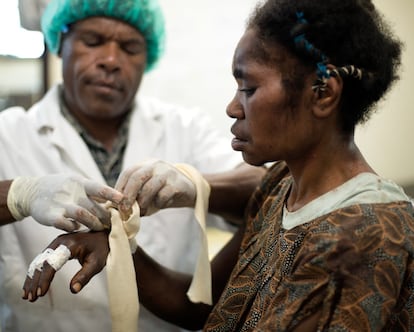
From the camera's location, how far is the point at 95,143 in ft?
4.95

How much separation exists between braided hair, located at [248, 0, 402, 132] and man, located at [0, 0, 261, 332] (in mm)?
504

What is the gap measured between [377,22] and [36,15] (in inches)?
46.2

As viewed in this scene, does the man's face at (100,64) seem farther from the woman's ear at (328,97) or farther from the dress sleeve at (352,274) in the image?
the dress sleeve at (352,274)

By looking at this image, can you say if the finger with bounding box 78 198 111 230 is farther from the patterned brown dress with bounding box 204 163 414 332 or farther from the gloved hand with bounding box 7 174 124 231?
the patterned brown dress with bounding box 204 163 414 332

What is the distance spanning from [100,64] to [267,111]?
691mm

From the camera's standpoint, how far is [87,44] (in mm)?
1471

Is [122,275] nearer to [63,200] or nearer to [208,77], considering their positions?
[63,200]

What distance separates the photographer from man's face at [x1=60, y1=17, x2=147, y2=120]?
1451mm

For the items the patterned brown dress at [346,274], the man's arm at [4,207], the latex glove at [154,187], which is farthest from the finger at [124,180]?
the patterned brown dress at [346,274]

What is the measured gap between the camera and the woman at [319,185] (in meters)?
0.77

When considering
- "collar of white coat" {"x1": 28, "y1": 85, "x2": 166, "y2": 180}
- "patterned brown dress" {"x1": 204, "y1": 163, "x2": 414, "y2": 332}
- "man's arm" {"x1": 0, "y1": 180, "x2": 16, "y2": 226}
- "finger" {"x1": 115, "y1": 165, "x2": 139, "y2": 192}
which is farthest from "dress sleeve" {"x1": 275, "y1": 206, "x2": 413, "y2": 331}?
"collar of white coat" {"x1": 28, "y1": 85, "x2": 166, "y2": 180}

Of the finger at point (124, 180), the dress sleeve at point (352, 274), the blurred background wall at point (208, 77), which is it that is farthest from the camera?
the blurred background wall at point (208, 77)

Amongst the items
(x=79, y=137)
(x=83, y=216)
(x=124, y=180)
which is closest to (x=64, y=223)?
(x=83, y=216)

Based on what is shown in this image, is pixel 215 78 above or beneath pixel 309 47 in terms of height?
beneath
